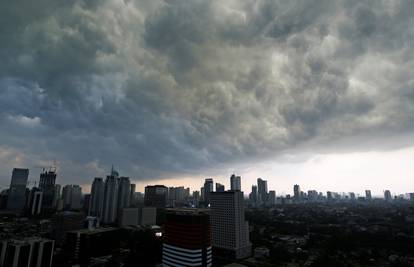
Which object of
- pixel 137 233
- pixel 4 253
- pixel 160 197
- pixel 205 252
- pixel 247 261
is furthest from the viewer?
pixel 160 197

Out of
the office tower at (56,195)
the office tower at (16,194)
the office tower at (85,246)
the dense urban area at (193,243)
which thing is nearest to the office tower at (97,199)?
the dense urban area at (193,243)

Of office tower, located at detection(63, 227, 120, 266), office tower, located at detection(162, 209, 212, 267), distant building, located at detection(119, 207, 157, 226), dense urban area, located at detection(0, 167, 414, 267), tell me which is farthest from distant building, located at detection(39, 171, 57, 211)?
office tower, located at detection(162, 209, 212, 267)

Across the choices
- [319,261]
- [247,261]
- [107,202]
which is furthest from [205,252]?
[107,202]

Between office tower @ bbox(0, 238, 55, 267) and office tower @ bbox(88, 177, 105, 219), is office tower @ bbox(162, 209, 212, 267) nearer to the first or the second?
office tower @ bbox(0, 238, 55, 267)

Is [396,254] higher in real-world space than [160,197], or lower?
lower

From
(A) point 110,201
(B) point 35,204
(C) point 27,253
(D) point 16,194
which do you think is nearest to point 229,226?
(C) point 27,253

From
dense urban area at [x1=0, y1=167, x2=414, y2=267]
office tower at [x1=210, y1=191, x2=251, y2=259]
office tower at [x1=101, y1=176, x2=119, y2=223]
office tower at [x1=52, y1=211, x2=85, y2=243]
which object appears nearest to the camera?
dense urban area at [x1=0, y1=167, x2=414, y2=267]

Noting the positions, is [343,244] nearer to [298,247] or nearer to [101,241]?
[298,247]

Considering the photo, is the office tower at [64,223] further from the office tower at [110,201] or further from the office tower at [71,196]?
the office tower at [71,196]
